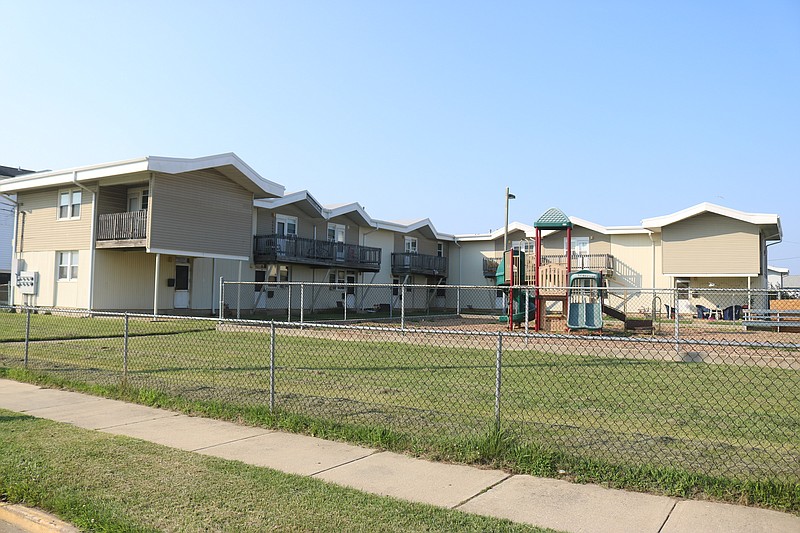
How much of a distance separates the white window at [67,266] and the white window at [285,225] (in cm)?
943

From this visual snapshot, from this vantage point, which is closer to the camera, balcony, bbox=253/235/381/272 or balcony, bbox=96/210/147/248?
balcony, bbox=96/210/147/248

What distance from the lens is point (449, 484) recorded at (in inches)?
199

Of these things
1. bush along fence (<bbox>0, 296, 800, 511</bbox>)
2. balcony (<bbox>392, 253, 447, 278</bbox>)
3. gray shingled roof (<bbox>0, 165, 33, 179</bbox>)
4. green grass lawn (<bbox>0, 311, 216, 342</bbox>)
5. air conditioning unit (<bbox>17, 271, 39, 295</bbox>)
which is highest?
gray shingled roof (<bbox>0, 165, 33, 179</bbox>)

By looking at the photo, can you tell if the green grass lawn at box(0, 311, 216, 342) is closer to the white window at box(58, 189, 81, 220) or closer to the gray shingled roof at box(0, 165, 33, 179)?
the white window at box(58, 189, 81, 220)

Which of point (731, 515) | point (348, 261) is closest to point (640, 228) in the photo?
point (348, 261)

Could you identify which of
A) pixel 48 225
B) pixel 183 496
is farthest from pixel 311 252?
pixel 183 496

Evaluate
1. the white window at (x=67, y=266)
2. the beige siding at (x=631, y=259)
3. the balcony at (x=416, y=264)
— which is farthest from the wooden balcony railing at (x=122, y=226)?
the beige siding at (x=631, y=259)

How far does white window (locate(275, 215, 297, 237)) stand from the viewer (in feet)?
105

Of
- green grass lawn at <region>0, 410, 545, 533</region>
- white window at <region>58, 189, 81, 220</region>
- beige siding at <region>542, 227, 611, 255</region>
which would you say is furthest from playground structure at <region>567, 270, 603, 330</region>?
beige siding at <region>542, 227, 611, 255</region>

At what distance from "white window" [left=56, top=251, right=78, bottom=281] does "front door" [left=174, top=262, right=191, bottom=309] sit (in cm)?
405

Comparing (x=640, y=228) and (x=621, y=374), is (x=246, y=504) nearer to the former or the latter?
(x=621, y=374)

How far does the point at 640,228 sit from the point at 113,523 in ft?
120

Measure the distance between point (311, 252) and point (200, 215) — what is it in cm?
704

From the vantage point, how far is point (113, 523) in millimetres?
4074
